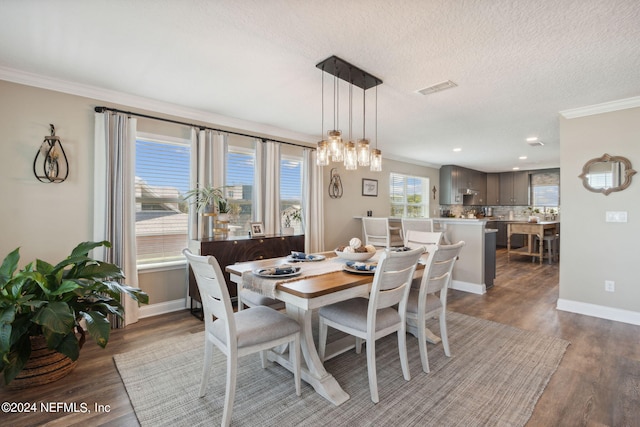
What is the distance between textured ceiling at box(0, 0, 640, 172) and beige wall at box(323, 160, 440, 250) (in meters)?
2.03

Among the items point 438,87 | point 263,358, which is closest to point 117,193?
point 263,358

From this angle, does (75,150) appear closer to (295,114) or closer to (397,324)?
(295,114)

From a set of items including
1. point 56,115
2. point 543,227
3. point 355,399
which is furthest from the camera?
point 543,227

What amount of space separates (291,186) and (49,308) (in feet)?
10.6

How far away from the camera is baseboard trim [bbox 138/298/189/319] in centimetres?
336

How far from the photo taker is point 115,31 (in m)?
2.04

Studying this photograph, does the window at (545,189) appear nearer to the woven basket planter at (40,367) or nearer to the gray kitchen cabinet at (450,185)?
the gray kitchen cabinet at (450,185)

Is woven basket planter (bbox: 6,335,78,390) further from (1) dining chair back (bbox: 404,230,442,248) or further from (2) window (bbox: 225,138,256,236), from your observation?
(1) dining chair back (bbox: 404,230,442,248)

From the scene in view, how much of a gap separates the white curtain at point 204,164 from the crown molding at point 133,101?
0.20m

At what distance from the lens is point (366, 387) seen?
2045mm

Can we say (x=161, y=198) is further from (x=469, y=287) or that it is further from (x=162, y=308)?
(x=469, y=287)

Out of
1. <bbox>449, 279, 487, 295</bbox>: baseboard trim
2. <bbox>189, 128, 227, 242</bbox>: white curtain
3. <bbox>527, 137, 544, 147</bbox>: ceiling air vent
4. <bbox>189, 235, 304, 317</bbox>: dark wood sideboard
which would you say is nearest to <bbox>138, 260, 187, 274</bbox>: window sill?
<bbox>189, 235, 304, 317</bbox>: dark wood sideboard

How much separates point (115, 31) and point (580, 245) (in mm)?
4986

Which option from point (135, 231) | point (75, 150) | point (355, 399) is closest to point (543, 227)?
point (355, 399)
